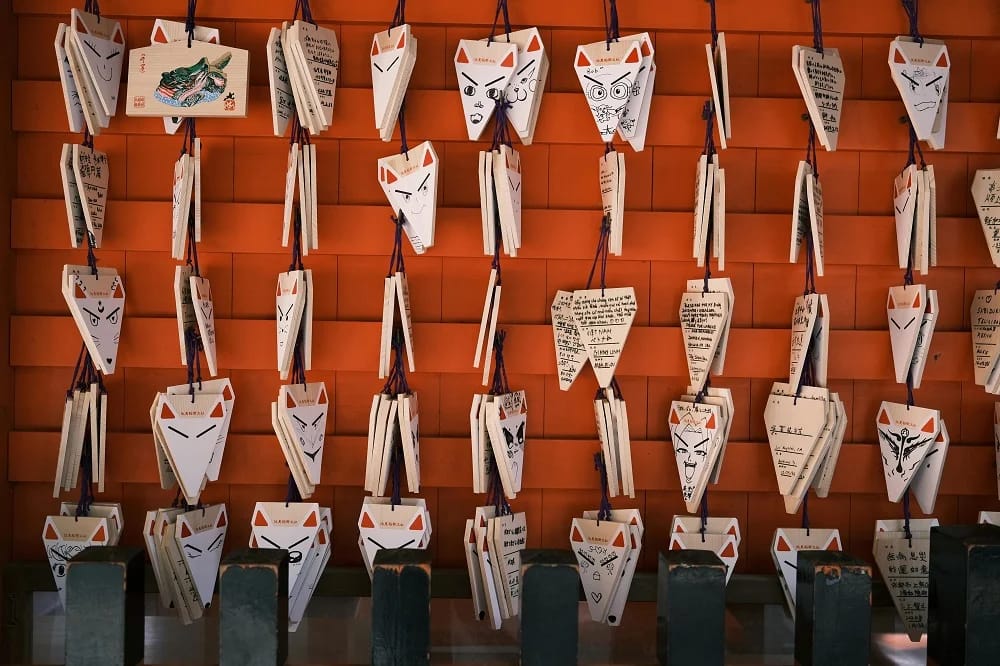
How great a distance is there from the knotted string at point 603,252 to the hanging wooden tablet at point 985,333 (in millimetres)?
833

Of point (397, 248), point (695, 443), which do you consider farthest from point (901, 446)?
point (397, 248)

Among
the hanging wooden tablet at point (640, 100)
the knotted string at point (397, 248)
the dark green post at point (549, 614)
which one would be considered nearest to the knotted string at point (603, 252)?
the hanging wooden tablet at point (640, 100)

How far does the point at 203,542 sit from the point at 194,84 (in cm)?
98

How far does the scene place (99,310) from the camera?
176 cm

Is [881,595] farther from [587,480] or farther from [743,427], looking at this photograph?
[587,480]

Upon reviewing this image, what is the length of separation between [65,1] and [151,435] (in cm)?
98

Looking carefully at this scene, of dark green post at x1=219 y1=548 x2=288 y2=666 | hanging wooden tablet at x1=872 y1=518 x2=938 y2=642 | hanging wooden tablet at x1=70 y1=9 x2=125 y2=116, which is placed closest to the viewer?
dark green post at x1=219 y1=548 x2=288 y2=666

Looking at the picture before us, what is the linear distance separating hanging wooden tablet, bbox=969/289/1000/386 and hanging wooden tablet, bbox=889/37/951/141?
39cm

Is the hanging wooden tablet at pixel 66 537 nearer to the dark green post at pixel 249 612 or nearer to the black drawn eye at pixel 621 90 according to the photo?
the dark green post at pixel 249 612

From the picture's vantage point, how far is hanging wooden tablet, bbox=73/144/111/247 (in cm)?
174

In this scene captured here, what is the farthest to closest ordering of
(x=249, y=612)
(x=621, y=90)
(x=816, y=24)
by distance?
1. (x=816, y=24)
2. (x=621, y=90)
3. (x=249, y=612)

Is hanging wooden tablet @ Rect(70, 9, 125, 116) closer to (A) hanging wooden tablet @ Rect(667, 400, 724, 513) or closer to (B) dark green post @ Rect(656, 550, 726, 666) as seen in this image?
(A) hanging wooden tablet @ Rect(667, 400, 724, 513)

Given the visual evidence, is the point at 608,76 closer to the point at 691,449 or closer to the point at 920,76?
the point at 920,76

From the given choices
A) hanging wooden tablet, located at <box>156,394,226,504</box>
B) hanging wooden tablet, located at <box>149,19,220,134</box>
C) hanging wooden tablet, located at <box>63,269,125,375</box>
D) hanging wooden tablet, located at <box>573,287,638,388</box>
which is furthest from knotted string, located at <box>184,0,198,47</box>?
hanging wooden tablet, located at <box>573,287,638,388</box>
